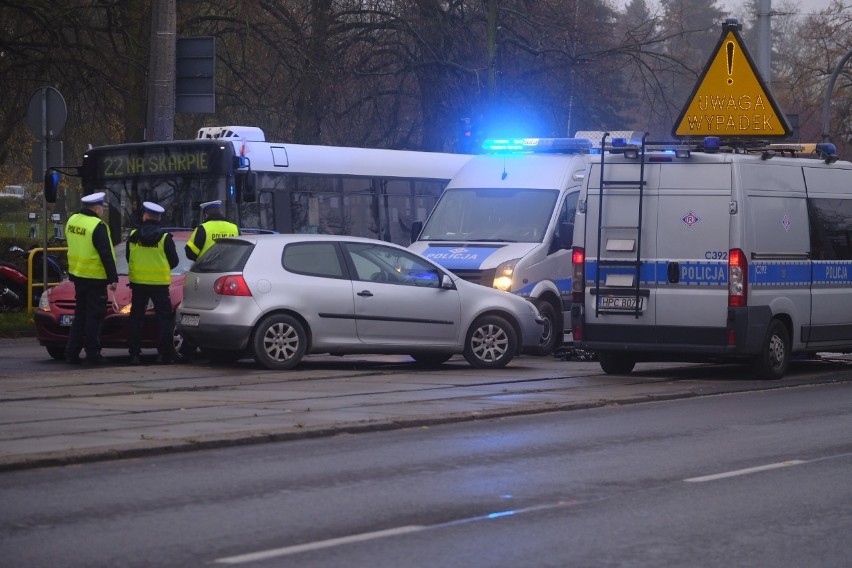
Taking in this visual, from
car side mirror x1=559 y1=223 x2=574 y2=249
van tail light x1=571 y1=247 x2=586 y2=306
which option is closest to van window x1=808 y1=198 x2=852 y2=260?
van tail light x1=571 y1=247 x2=586 y2=306

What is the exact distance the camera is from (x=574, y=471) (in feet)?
31.0

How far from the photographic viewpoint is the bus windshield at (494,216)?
2033 centimetres

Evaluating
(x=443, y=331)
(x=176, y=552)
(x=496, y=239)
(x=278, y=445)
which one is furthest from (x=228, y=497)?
(x=496, y=239)

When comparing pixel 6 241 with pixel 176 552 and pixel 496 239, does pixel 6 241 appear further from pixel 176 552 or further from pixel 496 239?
Result: pixel 176 552

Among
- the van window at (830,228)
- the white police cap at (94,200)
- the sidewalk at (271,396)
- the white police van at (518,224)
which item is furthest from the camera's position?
the white police van at (518,224)

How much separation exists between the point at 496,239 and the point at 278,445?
399 inches

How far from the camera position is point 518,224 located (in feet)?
67.0

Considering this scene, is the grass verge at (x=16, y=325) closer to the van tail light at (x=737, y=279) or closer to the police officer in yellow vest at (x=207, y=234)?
the police officer in yellow vest at (x=207, y=234)

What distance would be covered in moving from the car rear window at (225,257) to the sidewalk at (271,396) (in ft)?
3.65

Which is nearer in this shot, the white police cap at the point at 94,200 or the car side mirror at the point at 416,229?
the white police cap at the point at 94,200

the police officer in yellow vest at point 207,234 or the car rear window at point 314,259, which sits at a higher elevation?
the police officer in yellow vest at point 207,234

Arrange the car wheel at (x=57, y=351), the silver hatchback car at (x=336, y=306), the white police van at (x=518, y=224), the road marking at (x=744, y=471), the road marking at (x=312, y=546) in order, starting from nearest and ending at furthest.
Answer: the road marking at (x=312, y=546) < the road marking at (x=744, y=471) < the silver hatchback car at (x=336, y=306) < the car wheel at (x=57, y=351) < the white police van at (x=518, y=224)

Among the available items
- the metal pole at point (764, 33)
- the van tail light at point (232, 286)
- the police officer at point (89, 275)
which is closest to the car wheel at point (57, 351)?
the police officer at point (89, 275)

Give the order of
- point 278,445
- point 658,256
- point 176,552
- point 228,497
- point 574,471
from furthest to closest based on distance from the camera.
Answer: point 658,256, point 278,445, point 574,471, point 228,497, point 176,552
